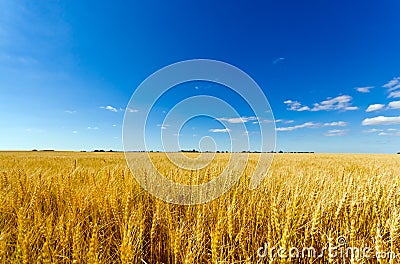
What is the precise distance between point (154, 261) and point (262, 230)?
108 centimetres

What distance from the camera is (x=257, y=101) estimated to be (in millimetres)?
4230

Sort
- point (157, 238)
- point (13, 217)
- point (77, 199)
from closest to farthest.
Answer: point (157, 238)
point (13, 217)
point (77, 199)

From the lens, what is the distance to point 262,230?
2.30 metres

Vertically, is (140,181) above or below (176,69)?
below

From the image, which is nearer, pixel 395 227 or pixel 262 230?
pixel 395 227

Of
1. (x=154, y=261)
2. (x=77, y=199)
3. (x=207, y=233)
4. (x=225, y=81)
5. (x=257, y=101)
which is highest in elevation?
(x=225, y=81)

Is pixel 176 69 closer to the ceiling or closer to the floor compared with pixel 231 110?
closer to the ceiling

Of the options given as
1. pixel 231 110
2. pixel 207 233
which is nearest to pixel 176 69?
pixel 231 110

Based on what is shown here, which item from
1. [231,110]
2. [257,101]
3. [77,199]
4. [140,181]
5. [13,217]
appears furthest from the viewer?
[231,110]

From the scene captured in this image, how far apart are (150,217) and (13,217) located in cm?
147

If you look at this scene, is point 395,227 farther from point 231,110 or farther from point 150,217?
point 231,110

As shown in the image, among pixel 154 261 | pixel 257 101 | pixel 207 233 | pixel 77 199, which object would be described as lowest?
pixel 154 261

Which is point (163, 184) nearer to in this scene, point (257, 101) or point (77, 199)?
point (77, 199)

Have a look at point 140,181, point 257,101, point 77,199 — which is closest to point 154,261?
point 77,199
